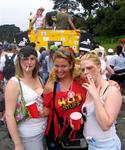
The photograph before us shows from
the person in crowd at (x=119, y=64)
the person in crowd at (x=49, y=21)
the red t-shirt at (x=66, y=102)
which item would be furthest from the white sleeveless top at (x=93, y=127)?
the person in crowd at (x=49, y=21)

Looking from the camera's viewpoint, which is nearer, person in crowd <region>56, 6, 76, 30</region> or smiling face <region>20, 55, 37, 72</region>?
smiling face <region>20, 55, 37, 72</region>

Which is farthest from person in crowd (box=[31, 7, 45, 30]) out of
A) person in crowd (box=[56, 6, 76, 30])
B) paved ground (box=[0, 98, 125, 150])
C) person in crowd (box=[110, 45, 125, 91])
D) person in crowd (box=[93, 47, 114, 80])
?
paved ground (box=[0, 98, 125, 150])

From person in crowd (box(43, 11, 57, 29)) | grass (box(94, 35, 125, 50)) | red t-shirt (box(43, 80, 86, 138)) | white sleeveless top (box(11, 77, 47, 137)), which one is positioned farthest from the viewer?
grass (box(94, 35, 125, 50))

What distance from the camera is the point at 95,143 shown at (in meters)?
3.40

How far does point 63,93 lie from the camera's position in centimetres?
358

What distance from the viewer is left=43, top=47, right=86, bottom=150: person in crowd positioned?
356 centimetres

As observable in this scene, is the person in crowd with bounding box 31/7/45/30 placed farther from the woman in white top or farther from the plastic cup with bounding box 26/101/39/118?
the plastic cup with bounding box 26/101/39/118

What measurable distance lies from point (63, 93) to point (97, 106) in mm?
481

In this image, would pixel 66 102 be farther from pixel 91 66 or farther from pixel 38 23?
pixel 38 23

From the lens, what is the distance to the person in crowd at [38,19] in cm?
1375

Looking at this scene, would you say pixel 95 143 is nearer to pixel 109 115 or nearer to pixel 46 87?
pixel 109 115

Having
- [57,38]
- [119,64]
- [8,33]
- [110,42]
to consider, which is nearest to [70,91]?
[119,64]

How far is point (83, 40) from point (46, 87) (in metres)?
9.71

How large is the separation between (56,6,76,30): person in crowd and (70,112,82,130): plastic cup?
996cm
